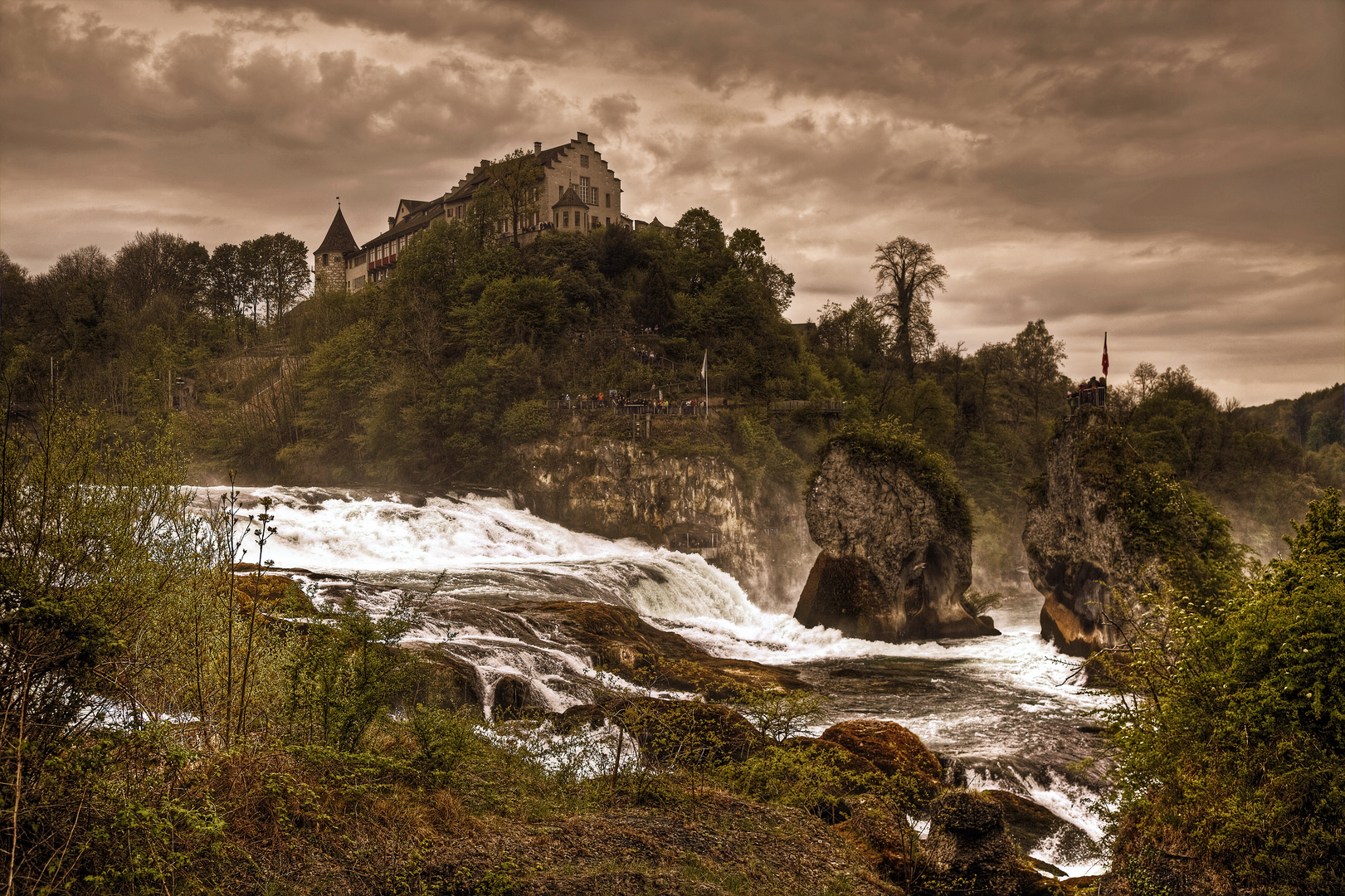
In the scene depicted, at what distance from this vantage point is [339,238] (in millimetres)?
84125

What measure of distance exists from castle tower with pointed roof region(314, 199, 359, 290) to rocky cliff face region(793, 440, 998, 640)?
66.0m

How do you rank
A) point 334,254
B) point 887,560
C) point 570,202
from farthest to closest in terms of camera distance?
point 334,254
point 570,202
point 887,560

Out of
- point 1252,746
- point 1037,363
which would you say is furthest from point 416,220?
point 1252,746

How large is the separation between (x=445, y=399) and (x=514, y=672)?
3577 cm

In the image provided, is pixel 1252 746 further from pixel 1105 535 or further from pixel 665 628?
pixel 665 628

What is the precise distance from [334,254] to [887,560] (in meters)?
70.5

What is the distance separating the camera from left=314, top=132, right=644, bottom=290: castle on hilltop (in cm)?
6969

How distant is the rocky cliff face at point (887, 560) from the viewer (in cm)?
3103

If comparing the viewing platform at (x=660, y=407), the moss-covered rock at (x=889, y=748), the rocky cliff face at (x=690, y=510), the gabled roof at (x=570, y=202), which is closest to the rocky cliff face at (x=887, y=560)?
the rocky cliff face at (x=690, y=510)

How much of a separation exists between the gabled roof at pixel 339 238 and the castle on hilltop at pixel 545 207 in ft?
6.44

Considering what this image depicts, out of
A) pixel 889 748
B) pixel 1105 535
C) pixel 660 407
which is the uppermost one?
pixel 660 407

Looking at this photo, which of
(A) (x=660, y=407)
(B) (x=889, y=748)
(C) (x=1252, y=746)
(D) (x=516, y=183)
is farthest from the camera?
(D) (x=516, y=183)

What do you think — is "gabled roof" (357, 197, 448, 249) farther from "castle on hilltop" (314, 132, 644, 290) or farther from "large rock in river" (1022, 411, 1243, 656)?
"large rock in river" (1022, 411, 1243, 656)

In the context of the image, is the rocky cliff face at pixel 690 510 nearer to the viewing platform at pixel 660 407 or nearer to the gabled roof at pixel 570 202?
the viewing platform at pixel 660 407
